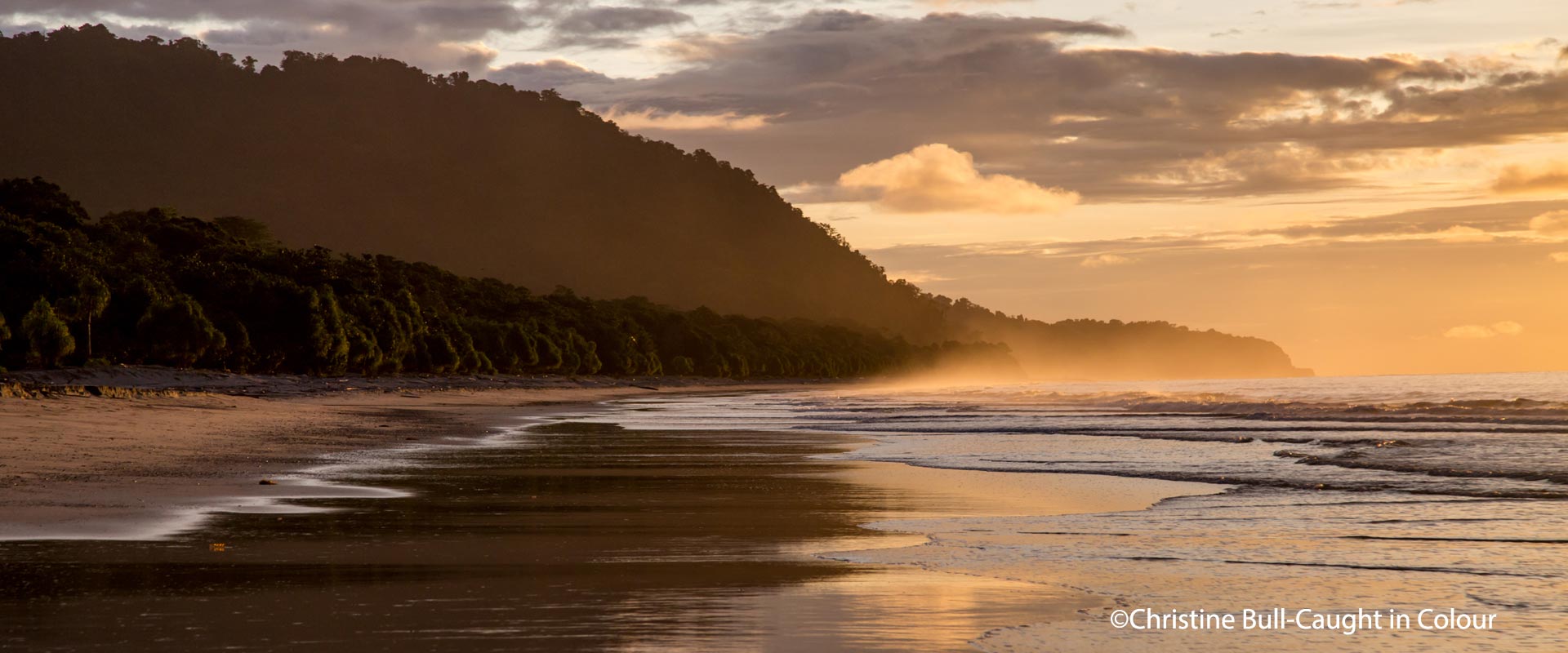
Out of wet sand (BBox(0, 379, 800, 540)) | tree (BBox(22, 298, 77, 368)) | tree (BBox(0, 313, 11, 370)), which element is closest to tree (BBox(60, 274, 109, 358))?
tree (BBox(22, 298, 77, 368))

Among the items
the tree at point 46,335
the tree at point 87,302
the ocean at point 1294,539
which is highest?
the tree at point 87,302

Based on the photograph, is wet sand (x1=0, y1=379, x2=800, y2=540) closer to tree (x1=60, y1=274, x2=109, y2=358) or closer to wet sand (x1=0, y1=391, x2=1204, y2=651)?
wet sand (x1=0, y1=391, x2=1204, y2=651)

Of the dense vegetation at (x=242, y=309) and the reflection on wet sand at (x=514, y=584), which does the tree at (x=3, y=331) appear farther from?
the reflection on wet sand at (x=514, y=584)

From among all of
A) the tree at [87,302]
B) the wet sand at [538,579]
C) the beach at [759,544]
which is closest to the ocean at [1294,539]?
the beach at [759,544]

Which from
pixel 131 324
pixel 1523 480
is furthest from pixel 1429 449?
pixel 131 324

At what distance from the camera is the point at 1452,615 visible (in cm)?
888

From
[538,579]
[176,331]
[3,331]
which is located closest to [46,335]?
[3,331]

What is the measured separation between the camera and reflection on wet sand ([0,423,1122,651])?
26.7ft

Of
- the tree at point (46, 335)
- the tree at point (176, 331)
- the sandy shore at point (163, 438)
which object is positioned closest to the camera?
the sandy shore at point (163, 438)

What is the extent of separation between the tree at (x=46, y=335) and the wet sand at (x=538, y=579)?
4202cm

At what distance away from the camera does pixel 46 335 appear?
53.7 m

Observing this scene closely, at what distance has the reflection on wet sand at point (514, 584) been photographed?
26.7 feet

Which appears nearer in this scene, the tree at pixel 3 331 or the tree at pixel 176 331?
the tree at pixel 3 331

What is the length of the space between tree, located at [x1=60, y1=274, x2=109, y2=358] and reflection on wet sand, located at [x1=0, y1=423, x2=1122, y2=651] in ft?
157
